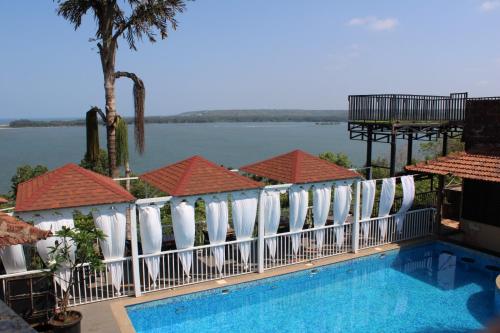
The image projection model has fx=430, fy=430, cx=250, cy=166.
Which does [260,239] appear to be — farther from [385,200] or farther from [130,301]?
[385,200]

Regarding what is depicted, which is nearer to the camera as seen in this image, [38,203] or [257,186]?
[38,203]

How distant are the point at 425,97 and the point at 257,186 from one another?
11.3 metres

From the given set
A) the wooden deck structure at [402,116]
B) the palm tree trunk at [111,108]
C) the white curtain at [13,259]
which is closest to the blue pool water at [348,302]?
the white curtain at [13,259]

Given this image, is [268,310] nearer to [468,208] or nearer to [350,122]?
[468,208]

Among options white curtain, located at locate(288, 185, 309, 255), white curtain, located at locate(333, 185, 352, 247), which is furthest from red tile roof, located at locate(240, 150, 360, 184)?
white curtain, located at locate(333, 185, 352, 247)

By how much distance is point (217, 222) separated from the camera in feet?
34.2

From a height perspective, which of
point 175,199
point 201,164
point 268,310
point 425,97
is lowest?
point 268,310

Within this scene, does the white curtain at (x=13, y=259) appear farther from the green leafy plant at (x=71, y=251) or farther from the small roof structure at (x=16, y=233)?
the small roof structure at (x=16, y=233)

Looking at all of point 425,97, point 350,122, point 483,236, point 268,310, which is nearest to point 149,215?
point 268,310

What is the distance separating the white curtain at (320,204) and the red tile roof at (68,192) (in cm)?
512

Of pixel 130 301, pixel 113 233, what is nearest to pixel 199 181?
pixel 113 233

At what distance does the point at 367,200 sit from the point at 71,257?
8301mm

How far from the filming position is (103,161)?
81.6 feet

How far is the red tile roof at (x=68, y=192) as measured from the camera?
8.56m
